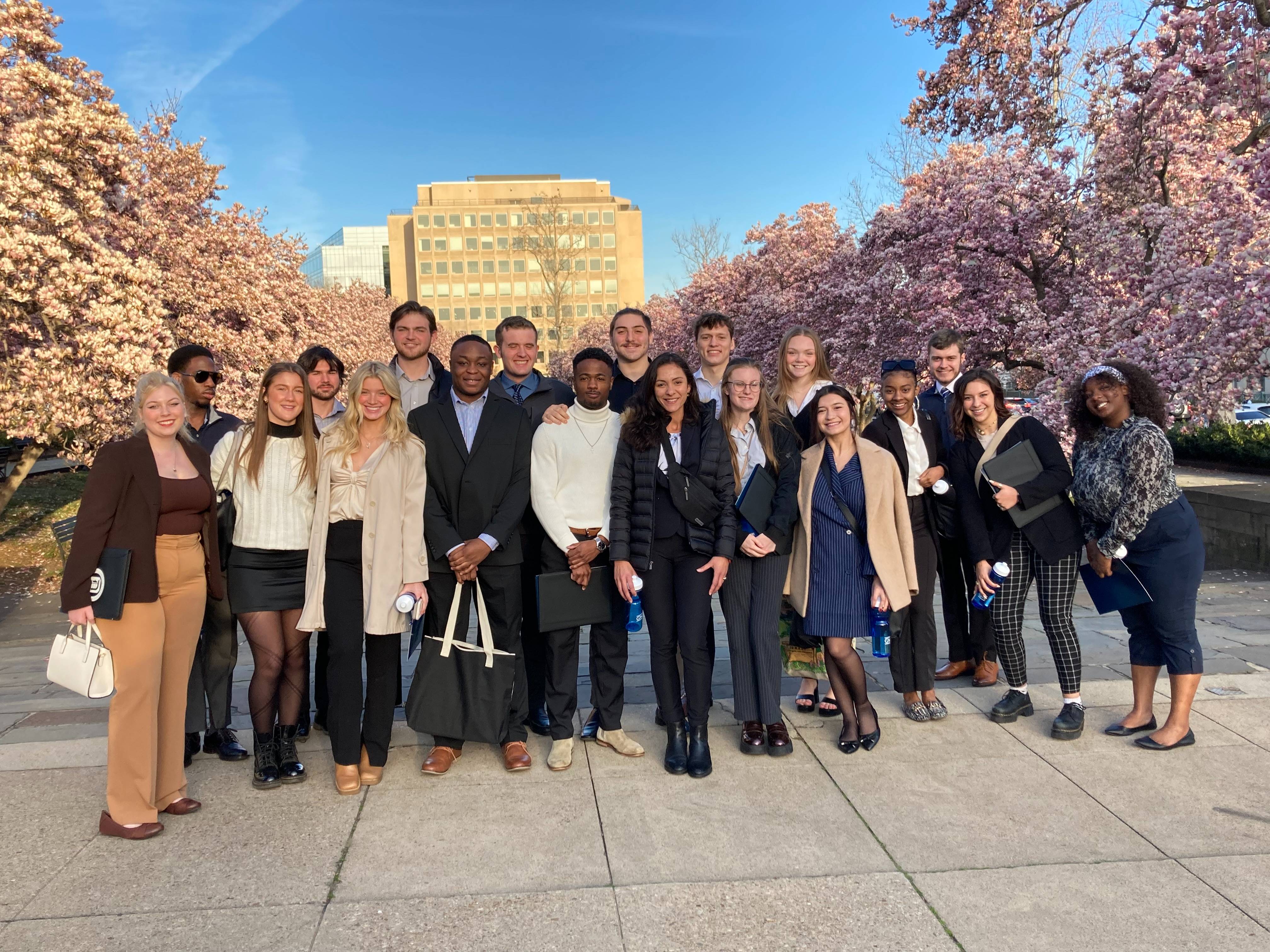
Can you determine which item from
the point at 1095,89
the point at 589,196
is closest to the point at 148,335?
the point at 1095,89

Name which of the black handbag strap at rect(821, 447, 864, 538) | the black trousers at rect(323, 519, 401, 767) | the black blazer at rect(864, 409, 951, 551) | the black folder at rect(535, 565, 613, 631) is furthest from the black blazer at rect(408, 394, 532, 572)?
the black blazer at rect(864, 409, 951, 551)

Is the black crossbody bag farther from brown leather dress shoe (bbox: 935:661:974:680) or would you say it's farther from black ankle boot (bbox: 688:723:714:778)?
brown leather dress shoe (bbox: 935:661:974:680)

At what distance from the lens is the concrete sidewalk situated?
293 cm

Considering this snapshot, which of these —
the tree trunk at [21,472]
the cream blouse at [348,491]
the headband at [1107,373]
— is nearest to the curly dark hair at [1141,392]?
the headband at [1107,373]

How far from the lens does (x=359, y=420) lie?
418cm

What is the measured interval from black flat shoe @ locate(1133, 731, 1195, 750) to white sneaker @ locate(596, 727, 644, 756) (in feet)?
8.09

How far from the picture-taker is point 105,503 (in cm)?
360

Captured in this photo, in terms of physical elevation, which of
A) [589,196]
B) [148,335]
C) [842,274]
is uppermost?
[589,196]

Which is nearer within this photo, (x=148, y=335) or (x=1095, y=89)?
(x=148, y=335)

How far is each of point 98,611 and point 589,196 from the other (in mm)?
120632

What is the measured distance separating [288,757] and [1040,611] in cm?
381

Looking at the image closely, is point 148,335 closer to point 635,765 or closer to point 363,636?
point 363,636

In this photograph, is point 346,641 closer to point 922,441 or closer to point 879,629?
point 879,629

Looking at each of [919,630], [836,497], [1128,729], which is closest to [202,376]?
[836,497]
